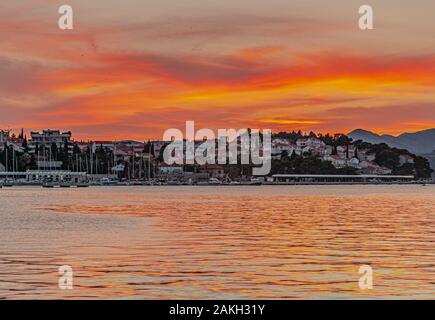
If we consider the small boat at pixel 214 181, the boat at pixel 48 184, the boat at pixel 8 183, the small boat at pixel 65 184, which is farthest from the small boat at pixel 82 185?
the small boat at pixel 214 181

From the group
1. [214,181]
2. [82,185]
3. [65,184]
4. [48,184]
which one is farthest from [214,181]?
[48,184]

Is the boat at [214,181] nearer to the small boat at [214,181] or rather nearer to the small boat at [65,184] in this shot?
the small boat at [214,181]

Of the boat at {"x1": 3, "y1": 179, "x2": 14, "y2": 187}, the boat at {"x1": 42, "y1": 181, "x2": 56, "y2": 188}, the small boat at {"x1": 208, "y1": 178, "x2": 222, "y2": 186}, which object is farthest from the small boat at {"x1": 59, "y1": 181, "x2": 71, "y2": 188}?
the small boat at {"x1": 208, "y1": 178, "x2": 222, "y2": 186}

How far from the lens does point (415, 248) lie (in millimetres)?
24531

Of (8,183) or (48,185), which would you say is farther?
(8,183)

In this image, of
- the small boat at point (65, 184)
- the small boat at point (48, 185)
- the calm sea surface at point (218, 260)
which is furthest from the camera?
the small boat at point (65, 184)

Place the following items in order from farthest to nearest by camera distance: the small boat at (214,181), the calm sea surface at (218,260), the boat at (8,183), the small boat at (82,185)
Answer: the small boat at (214,181)
the boat at (8,183)
the small boat at (82,185)
the calm sea surface at (218,260)

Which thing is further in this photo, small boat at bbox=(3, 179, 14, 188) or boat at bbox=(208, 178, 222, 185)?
boat at bbox=(208, 178, 222, 185)

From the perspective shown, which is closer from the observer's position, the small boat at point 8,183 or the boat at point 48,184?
the boat at point 48,184

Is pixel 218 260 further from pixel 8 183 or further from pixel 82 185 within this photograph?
pixel 8 183

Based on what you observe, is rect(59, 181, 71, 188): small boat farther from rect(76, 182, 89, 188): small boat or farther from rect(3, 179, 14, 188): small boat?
rect(3, 179, 14, 188): small boat

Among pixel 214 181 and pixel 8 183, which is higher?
pixel 8 183

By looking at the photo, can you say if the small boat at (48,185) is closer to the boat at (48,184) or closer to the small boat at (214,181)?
→ the boat at (48,184)

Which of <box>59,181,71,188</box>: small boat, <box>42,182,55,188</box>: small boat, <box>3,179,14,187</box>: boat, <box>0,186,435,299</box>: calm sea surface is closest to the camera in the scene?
<box>0,186,435,299</box>: calm sea surface
